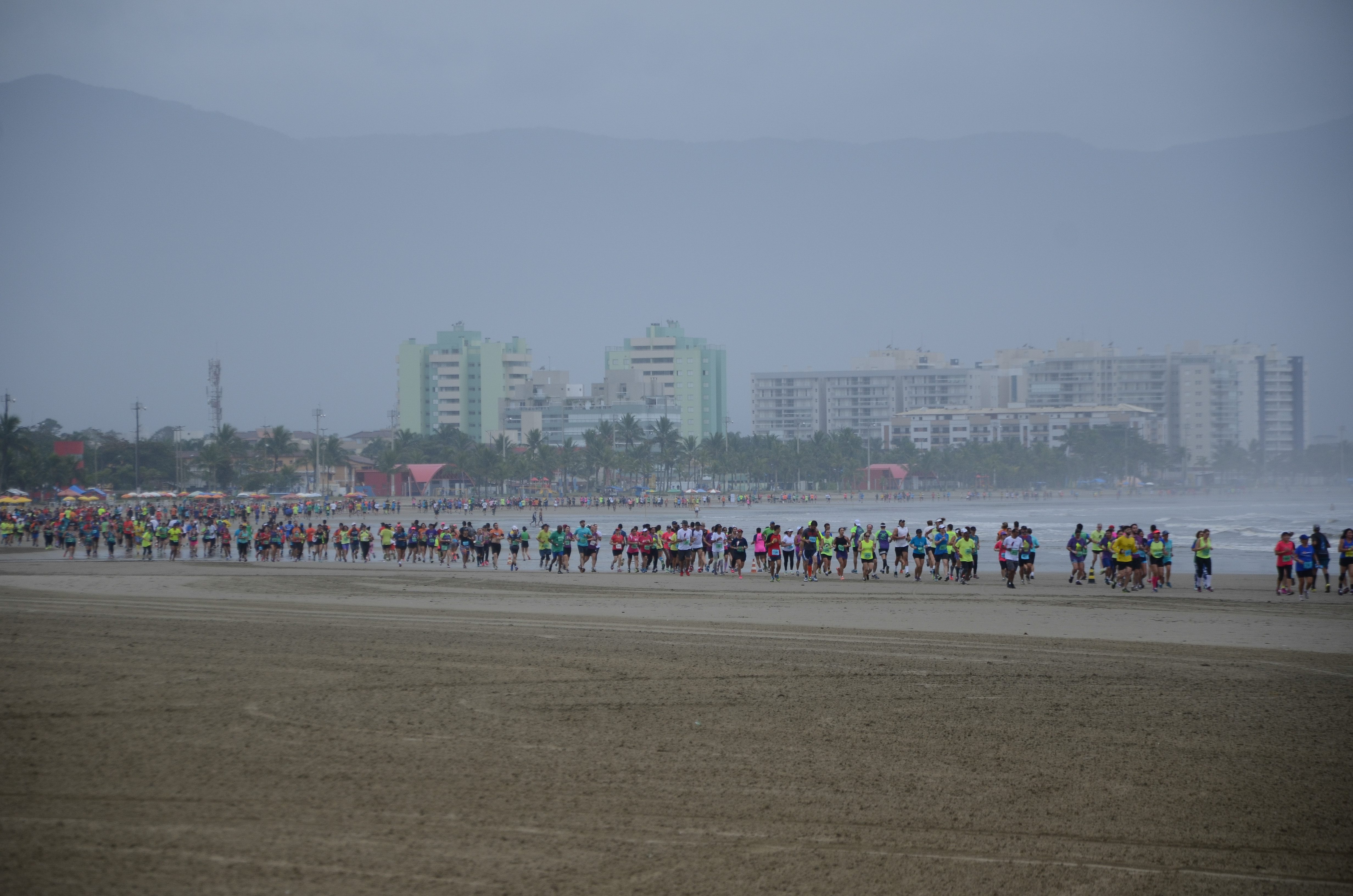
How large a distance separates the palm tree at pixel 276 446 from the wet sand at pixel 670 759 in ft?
394

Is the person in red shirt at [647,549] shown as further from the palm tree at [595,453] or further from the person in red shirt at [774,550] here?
the palm tree at [595,453]

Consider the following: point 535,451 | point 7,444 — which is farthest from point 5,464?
point 535,451

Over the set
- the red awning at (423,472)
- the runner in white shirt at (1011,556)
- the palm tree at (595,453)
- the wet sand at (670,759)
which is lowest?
the wet sand at (670,759)

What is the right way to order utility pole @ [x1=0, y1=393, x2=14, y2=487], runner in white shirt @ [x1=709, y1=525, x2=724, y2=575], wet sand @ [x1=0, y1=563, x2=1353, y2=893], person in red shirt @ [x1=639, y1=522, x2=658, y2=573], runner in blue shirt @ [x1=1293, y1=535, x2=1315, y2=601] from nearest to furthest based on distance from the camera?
wet sand @ [x1=0, y1=563, x2=1353, y2=893]
runner in blue shirt @ [x1=1293, y1=535, x2=1315, y2=601]
runner in white shirt @ [x1=709, y1=525, x2=724, y2=575]
person in red shirt @ [x1=639, y1=522, x2=658, y2=573]
utility pole @ [x1=0, y1=393, x2=14, y2=487]

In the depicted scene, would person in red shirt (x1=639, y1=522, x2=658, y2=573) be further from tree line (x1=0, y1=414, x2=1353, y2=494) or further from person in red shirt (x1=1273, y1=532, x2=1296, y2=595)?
tree line (x1=0, y1=414, x2=1353, y2=494)

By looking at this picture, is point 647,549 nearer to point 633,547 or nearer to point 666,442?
point 633,547

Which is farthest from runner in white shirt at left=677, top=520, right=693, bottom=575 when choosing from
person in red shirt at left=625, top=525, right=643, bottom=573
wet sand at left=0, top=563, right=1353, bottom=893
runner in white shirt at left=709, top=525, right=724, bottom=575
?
wet sand at left=0, top=563, right=1353, bottom=893

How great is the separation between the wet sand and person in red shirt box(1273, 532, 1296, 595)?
6.08 metres

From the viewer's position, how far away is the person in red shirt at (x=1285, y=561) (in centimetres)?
2250

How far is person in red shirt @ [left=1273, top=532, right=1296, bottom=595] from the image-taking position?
73.8ft

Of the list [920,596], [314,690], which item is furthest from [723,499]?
[314,690]

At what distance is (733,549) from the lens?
29.1 metres

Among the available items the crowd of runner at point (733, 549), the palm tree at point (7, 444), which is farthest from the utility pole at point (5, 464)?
the crowd of runner at point (733, 549)

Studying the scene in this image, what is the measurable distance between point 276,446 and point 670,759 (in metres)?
133
